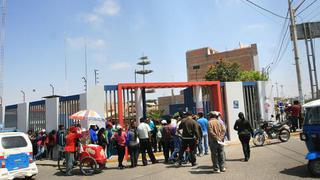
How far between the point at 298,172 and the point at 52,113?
1283cm

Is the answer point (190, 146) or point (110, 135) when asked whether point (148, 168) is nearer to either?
point (190, 146)

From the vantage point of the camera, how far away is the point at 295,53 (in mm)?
18719

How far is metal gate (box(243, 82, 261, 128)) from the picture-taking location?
2005 centimetres

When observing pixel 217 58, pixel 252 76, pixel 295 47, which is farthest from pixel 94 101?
pixel 217 58

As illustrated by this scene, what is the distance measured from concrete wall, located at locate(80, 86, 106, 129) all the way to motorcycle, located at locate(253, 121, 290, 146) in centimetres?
743

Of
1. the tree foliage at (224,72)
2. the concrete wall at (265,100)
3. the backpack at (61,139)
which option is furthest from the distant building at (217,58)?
the backpack at (61,139)

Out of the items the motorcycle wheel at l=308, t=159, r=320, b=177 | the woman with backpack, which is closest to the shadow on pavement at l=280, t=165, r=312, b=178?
the motorcycle wheel at l=308, t=159, r=320, b=177

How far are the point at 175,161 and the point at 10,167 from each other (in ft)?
18.8

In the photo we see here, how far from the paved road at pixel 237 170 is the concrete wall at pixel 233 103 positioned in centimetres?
551

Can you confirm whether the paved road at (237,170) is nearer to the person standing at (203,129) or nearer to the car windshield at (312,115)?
the person standing at (203,129)

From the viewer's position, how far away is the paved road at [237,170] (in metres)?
9.07

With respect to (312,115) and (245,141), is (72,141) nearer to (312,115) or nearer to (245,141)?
(245,141)

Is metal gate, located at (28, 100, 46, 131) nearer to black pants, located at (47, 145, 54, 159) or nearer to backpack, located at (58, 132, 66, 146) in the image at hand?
black pants, located at (47, 145, 54, 159)

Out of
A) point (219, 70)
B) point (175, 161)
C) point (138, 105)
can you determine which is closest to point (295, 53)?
point (138, 105)
